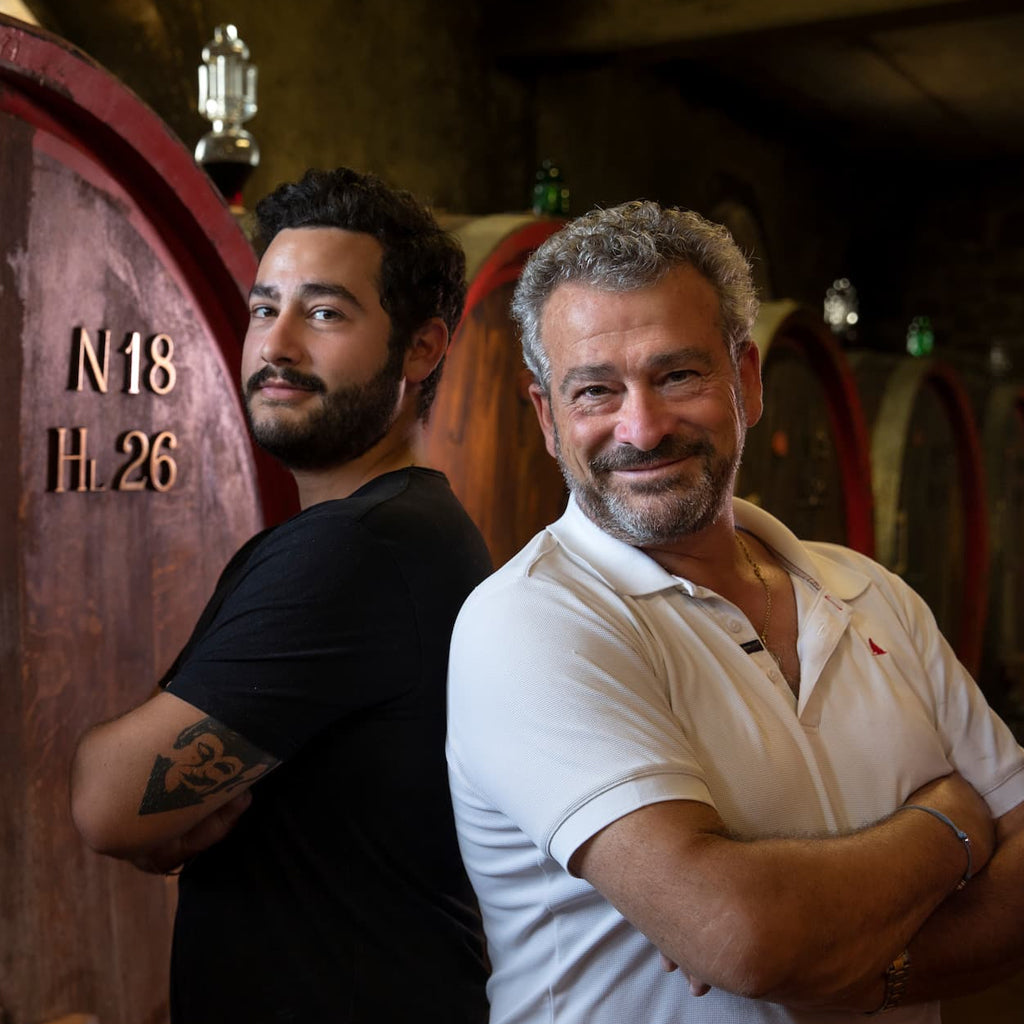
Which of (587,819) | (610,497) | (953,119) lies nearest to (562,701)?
(587,819)

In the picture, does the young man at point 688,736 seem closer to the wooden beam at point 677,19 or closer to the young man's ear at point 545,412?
the young man's ear at point 545,412

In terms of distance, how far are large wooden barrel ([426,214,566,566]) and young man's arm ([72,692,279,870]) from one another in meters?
0.93

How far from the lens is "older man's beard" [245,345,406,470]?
1492 mm

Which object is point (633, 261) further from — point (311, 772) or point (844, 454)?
point (844, 454)

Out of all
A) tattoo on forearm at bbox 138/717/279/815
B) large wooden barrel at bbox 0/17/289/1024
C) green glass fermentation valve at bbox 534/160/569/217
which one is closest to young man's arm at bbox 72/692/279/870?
tattoo on forearm at bbox 138/717/279/815

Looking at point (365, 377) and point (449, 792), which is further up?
point (365, 377)

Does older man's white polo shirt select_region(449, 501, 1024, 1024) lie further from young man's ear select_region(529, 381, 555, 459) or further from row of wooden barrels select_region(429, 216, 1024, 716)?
row of wooden barrels select_region(429, 216, 1024, 716)

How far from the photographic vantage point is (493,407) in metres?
2.32

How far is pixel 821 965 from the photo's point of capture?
1033mm

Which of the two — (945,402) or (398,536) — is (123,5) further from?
(945,402)

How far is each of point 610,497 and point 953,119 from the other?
770 centimetres

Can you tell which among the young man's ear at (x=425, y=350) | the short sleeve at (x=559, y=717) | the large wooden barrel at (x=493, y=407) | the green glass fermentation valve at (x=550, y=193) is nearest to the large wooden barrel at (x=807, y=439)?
Result: the green glass fermentation valve at (x=550, y=193)

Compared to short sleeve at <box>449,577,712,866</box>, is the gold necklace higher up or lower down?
higher up

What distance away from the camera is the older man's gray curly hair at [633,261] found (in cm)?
130
